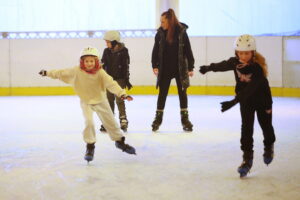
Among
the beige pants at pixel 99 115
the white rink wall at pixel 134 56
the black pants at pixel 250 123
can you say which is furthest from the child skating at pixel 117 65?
the white rink wall at pixel 134 56

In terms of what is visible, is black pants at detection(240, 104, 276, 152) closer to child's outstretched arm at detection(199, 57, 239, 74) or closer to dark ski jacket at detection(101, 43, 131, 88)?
child's outstretched arm at detection(199, 57, 239, 74)

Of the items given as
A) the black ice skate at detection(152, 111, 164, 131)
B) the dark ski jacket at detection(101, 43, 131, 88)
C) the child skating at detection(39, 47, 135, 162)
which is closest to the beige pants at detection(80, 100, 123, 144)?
the child skating at detection(39, 47, 135, 162)

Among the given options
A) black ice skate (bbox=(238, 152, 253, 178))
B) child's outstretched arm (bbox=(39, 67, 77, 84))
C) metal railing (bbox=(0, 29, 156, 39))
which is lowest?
black ice skate (bbox=(238, 152, 253, 178))

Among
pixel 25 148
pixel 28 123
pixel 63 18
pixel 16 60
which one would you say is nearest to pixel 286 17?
pixel 63 18

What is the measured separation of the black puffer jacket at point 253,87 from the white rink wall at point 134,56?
26.5ft

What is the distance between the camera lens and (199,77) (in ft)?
39.9

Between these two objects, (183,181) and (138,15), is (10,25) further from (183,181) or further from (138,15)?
(183,181)

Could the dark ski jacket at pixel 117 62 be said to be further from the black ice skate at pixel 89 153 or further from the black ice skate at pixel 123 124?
the black ice skate at pixel 89 153

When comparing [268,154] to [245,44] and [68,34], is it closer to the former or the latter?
[245,44]

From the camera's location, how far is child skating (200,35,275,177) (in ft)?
12.5

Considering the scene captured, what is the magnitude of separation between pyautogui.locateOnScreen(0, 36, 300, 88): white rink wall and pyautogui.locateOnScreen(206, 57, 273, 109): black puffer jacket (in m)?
8.07

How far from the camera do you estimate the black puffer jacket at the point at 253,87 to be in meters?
3.80

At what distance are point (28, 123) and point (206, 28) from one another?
6550mm

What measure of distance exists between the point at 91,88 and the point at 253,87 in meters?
1.37
